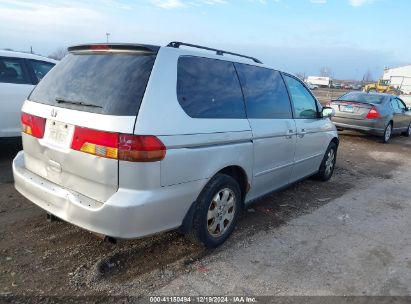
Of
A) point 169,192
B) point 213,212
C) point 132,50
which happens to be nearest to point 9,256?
point 169,192

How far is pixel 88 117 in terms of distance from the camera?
2.85m

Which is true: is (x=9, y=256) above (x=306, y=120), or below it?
below

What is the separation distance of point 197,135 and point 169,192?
0.52 m

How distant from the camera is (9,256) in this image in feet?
10.6

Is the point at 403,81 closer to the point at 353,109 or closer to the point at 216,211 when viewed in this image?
the point at 353,109

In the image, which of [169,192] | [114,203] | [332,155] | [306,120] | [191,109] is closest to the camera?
[114,203]

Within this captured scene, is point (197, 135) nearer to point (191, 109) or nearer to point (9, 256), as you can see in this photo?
point (191, 109)

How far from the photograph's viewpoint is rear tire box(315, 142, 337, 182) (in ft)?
20.1

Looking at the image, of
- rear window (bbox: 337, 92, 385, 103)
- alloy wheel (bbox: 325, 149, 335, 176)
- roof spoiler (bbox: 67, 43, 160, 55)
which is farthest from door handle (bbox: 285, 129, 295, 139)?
rear window (bbox: 337, 92, 385, 103)

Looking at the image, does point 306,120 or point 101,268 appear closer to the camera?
point 101,268

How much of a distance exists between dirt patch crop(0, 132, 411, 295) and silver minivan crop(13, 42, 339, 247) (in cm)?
37

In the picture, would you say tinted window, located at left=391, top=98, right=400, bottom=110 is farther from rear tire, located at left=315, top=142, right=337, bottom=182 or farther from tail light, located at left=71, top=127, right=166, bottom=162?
tail light, located at left=71, top=127, right=166, bottom=162

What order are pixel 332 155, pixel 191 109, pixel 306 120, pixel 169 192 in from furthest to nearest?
pixel 332 155
pixel 306 120
pixel 191 109
pixel 169 192

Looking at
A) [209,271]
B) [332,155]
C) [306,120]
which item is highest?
[306,120]
